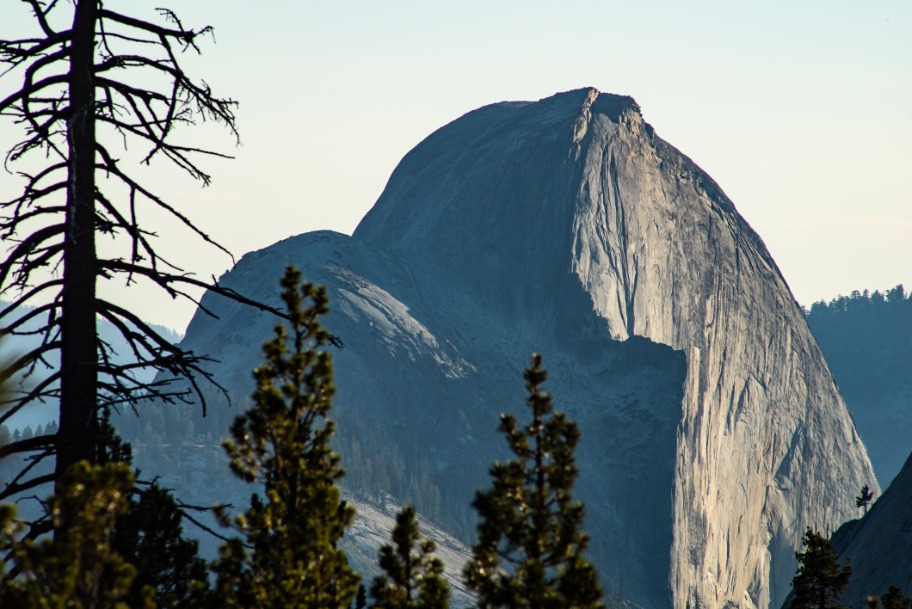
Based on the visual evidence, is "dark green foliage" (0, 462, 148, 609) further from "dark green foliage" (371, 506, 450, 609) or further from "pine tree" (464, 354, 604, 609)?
"pine tree" (464, 354, 604, 609)

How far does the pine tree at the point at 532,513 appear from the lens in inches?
531

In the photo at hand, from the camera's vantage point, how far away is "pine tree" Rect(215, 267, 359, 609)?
1316cm

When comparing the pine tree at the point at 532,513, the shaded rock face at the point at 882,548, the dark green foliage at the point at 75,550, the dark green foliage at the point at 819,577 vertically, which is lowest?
the dark green foliage at the point at 75,550

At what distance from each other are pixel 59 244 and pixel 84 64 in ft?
7.29

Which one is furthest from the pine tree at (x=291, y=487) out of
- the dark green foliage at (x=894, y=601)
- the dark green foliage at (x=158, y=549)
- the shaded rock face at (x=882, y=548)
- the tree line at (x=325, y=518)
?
the shaded rock face at (x=882, y=548)

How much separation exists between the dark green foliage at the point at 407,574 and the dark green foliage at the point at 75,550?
387cm

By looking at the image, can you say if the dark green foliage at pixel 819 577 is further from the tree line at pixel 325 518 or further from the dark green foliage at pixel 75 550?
the dark green foliage at pixel 75 550

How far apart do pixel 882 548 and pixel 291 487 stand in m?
83.1

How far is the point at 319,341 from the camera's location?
45.6 feet

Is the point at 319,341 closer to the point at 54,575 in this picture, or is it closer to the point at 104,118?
the point at 104,118

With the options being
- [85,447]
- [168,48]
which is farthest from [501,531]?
[168,48]

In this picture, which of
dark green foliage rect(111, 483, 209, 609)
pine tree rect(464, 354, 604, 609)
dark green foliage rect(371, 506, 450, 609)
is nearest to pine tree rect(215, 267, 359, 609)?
dark green foliage rect(371, 506, 450, 609)

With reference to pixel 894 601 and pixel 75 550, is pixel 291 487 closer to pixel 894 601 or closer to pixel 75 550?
pixel 75 550

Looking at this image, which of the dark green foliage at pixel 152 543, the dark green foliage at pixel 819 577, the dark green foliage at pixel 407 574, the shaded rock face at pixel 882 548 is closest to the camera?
the dark green foliage at pixel 407 574
